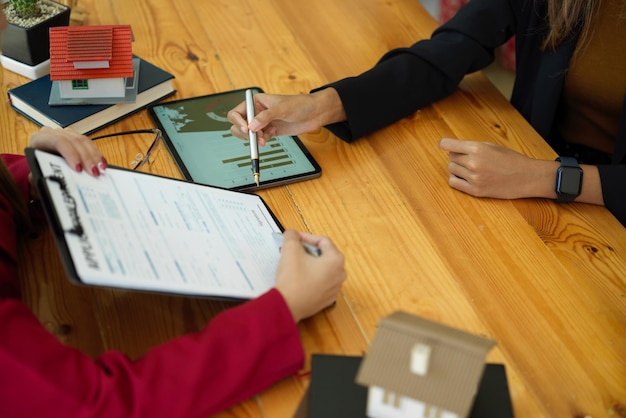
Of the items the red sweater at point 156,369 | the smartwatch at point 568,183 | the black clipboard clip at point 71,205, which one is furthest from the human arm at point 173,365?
the smartwatch at point 568,183

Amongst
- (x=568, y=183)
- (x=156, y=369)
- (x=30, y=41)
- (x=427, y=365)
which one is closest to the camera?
(x=427, y=365)

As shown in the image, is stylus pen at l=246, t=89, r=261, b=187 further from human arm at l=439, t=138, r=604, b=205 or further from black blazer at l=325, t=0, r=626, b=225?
human arm at l=439, t=138, r=604, b=205

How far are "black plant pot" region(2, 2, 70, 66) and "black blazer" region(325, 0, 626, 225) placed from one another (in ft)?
1.91

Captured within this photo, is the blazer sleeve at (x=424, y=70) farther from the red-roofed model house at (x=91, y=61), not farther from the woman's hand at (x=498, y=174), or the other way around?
the red-roofed model house at (x=91, y=61)

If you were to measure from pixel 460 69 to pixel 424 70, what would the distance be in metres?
0.08

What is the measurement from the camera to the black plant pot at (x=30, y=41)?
1351 millimetres

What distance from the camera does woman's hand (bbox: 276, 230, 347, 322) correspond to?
0.88m

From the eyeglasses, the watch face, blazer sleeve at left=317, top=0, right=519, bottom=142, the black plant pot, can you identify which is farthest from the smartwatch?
the black plant pot

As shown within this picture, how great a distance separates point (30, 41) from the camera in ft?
4.43

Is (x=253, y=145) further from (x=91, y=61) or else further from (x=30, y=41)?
(x=30, y=41)

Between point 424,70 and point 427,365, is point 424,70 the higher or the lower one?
the lower one

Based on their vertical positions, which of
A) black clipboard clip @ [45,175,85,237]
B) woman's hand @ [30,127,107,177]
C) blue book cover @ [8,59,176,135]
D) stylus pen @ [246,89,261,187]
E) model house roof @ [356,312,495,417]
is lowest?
blue book cover @ [8,59,176,135]

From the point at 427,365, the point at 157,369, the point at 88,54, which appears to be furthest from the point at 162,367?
the point at 88,54

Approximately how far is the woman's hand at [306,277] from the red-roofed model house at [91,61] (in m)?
0.55
